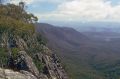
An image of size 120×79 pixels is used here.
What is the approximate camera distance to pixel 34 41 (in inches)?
5704

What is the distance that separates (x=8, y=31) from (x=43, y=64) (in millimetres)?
19485

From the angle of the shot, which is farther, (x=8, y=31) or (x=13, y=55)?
(x=8, y=31)

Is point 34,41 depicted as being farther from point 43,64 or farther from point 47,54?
point 43,64

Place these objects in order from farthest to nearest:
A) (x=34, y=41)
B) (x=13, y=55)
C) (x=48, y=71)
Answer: (x=34, y=41) < (x=48, y=71) < (x=13, y=55)

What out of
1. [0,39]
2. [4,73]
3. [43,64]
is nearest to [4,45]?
[0,39]

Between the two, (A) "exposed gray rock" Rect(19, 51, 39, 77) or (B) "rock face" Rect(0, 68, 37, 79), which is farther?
(A) "exposed gray rock" Rect(19, 51, 39, 77)

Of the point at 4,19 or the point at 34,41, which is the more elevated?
the point at 4,19

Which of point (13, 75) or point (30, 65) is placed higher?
point (13, 75)

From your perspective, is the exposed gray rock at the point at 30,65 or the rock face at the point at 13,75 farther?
the exposed gray rock at the point at 30,65

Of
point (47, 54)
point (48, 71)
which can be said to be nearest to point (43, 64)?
point (48, 71)

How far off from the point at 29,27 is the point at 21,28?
6553mm

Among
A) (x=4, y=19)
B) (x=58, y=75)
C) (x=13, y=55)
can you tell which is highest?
(x=4, y=19)

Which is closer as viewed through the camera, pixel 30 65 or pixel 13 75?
pixel 13 75

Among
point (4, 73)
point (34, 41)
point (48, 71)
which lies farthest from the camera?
point (34, 41)
